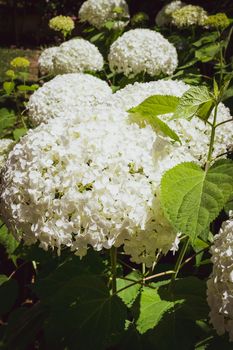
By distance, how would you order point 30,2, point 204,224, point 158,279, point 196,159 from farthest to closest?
1. point 30,2
2. point 158,279
3. point 196,159
4. point 204,224

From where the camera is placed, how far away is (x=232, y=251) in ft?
5.11

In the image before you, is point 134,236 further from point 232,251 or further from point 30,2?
point 30,2

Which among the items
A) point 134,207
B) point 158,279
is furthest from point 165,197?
point 158,279

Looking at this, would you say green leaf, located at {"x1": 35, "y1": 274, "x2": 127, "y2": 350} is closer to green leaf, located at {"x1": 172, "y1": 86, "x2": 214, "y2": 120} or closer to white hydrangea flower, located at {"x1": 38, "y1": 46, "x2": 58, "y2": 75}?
green leaf, located at {"x1": 172, "y1": 86, "x2": 214, "y2": 120}

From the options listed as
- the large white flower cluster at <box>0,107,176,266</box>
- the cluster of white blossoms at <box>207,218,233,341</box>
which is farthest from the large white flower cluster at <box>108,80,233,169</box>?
the cluster of white blossoms at <box>207,218,233,341</box>

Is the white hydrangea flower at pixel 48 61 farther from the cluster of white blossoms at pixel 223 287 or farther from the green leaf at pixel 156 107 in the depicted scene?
the cluster of white blossoms at pixel 223 287

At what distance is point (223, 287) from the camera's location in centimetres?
155

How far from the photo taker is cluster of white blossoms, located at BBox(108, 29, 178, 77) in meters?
3.83

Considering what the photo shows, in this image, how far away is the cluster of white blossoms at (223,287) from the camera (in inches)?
59.7

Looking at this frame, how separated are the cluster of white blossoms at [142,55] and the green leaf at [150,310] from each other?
232cm

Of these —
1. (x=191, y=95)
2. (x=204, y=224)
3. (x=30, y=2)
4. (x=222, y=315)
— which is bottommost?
(x=30, y=2)

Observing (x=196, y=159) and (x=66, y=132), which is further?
(x=196, y=159)

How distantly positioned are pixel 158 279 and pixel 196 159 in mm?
748

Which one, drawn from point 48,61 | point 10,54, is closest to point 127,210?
point 48,61
